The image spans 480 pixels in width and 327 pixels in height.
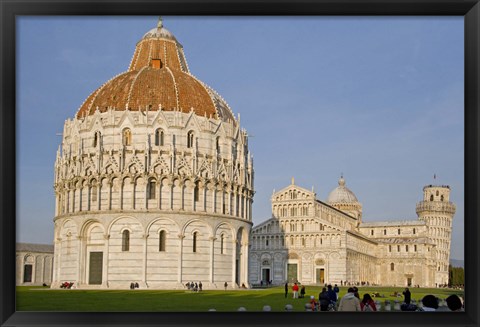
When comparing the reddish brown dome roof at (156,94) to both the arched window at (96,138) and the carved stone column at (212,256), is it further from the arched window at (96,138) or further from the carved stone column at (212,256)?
the carved stone column at (212,256)

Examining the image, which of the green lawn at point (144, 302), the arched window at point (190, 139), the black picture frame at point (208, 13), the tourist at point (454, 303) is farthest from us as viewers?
the arched window at point (190, 139)

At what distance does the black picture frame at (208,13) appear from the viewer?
14.8m

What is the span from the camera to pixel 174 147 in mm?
55750

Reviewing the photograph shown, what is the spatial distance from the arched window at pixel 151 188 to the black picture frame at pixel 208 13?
39.9 metres

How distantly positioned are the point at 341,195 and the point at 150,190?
84700 millimetres

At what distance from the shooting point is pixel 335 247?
331 ft

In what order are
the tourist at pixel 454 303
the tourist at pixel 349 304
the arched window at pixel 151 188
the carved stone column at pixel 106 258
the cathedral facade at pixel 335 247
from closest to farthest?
the tourist at pixel 454 303 → the tourist at pixel 349 304 → the carved stone column at pixel 106 258 → the arched window at pixel 151 188 → the cathedral facade at pixel 335 247

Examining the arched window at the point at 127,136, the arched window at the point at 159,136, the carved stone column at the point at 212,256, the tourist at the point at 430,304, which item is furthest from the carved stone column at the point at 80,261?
the tourist at the point at 430,304

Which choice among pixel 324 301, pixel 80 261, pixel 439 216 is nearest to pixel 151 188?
pixel 80 261

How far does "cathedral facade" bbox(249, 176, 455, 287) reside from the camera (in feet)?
333
